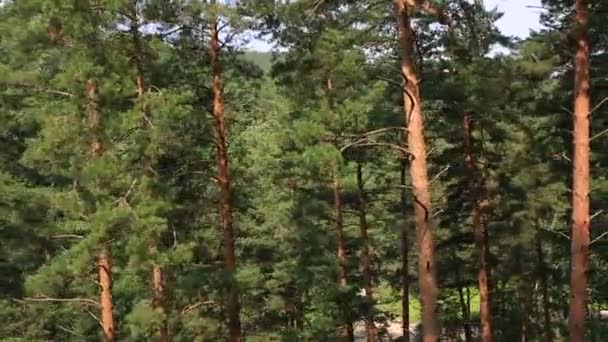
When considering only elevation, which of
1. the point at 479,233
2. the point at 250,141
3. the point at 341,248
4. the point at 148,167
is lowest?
the point at 341,248

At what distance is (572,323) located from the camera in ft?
30.8

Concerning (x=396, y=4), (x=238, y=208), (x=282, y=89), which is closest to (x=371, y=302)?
(x=238, y=208)

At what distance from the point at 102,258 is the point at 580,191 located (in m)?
8.03

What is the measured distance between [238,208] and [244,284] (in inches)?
174

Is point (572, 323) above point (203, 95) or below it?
below

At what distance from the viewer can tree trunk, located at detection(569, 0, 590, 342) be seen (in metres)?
9.29

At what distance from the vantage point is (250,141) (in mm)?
16812

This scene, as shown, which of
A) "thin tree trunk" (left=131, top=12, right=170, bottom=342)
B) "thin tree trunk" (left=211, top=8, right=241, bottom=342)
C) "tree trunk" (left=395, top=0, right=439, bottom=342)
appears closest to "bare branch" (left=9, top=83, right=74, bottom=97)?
"thin tree trunk" (left=131, top=12, right=170, bottom=342)

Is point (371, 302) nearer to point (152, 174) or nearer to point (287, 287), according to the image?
point (287, 287)

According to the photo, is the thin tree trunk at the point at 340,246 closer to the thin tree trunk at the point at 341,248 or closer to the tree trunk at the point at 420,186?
the thin tree trunk at the point at 341,248

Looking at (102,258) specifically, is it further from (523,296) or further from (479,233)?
(523,296)

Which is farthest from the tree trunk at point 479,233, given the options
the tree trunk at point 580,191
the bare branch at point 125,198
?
the bare branch at point 125,198

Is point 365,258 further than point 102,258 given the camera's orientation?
Yes

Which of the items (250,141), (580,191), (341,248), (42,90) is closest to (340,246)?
(341,248)
